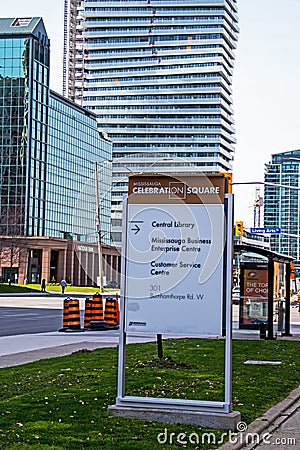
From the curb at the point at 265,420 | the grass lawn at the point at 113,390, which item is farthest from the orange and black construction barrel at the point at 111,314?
the curb at the point at 265,420

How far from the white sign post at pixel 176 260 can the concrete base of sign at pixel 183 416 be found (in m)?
0.13

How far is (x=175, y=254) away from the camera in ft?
31.5

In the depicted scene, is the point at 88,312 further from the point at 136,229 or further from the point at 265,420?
the point at 265,420

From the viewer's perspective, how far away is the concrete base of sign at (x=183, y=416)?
898 cm

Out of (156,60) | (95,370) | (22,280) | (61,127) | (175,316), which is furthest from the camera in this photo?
(156,60)

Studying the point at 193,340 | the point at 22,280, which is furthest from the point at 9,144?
the point at 193,340

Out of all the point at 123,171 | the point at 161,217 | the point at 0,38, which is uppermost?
the point at 0,38

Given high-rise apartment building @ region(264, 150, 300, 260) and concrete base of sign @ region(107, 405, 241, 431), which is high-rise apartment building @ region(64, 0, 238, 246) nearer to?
high-rise apartment building @ region(264, 150, 300, 260)

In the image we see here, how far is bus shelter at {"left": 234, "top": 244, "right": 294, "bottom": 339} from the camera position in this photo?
23.1 m

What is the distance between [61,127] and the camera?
121m

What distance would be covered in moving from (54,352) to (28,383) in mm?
6098

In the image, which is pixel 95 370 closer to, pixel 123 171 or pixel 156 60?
pixel 123 171

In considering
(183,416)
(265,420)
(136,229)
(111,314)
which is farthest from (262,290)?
(183,416)

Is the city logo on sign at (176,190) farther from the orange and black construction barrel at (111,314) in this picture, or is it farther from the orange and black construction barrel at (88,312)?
the orange and black construction barrel at (111,314)
